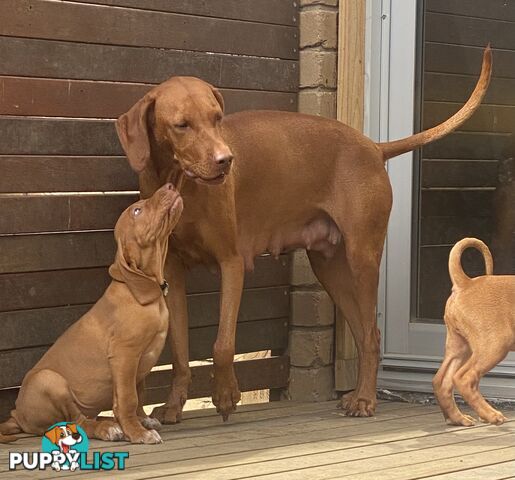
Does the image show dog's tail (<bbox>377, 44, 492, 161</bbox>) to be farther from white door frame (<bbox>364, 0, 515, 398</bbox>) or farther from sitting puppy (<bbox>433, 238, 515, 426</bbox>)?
sitting puppy (<bbox>433, 238, 515, 426</bbox>)

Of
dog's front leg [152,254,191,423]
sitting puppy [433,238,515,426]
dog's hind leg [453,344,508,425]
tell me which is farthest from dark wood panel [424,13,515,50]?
dog's front leg [152,254,191,423]

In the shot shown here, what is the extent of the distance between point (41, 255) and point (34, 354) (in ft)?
1.39

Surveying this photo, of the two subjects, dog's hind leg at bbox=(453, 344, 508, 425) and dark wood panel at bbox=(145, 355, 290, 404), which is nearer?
dog's hind leg at bbox=(453, 344, 508, 425)

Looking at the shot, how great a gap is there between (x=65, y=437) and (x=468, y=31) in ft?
9.94

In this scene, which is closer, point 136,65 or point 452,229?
point 136,65

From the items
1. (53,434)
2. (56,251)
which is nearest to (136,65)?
(56,251)

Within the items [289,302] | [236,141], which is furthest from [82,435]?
[289,302]

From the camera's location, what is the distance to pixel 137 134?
4.78 metres

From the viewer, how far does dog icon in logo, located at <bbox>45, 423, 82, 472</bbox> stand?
4.21 m

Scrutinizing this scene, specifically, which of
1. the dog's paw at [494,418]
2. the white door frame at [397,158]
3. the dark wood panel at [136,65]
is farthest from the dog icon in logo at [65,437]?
the white door frame at [397,158]

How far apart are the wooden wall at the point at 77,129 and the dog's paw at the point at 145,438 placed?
73 cm

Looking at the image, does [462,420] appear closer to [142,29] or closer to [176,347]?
[176,347]

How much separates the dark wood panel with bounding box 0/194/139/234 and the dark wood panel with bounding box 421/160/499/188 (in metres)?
1.61

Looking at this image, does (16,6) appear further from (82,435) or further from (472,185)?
(472,185)
